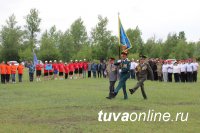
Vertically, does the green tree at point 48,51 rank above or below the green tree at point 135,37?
below

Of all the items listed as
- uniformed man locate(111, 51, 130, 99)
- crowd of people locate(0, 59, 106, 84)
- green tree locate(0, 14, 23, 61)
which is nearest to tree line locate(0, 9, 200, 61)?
green tree locate(0, 14, 23, 61)

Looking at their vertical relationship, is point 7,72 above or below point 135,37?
below

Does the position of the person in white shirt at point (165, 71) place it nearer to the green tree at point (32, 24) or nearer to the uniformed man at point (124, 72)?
the uniformed man at point (124, 72)

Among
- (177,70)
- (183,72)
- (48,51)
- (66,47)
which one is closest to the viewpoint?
(183,72)

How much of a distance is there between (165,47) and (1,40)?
114 feet

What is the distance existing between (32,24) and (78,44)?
11.7 m

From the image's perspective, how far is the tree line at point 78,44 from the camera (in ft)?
262

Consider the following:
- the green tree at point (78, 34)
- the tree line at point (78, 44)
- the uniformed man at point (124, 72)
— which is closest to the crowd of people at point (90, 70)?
the uniformed man at point (124, 72)

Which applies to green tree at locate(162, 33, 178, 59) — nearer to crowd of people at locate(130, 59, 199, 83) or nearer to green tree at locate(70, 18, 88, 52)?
green tree at locate(70, 18, 88, 52)

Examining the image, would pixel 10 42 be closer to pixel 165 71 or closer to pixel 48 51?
pixel 48 51

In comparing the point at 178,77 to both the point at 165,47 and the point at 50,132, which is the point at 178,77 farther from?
the point at 165,47

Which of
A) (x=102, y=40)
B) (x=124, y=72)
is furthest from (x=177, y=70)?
(x=102, y=40)

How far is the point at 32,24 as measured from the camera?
95.6 metres

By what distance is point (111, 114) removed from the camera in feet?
47.5
